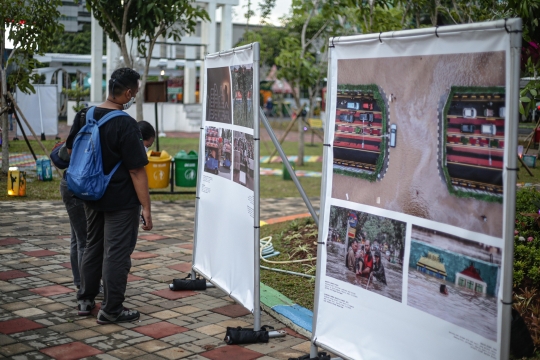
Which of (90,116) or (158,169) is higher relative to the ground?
(90,116)

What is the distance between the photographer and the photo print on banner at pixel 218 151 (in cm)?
536

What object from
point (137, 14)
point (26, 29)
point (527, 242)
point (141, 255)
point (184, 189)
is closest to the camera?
point (527, 242)

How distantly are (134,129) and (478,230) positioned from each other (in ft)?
9.15

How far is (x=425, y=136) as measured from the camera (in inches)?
130

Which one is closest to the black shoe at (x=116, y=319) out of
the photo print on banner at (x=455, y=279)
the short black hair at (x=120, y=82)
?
the short black hair at (x=120, y=82)

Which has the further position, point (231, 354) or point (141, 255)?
point (141, 255)

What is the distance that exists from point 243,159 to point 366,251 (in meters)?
1.62

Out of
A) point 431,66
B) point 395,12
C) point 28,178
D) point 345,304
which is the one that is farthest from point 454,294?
point 28,178

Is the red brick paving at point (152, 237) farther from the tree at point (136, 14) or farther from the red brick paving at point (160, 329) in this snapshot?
the tree at point (136, 14)

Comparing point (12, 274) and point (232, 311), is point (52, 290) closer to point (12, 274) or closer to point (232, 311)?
point (12, 274)

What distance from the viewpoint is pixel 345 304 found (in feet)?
12.7

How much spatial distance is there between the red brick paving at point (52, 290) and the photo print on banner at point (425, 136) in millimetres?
3152

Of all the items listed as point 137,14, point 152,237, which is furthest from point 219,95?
point 137,14

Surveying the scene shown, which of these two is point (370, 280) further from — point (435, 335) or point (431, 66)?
point (431, 66)
